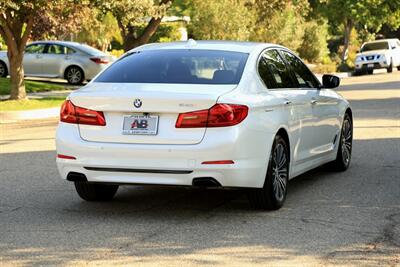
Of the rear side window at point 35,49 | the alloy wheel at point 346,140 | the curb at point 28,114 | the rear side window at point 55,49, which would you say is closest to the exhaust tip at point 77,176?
the alloy wheel at point 346,140

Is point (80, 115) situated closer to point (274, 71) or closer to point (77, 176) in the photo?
point (77, 176)

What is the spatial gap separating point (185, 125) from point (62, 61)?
2553 centimetres

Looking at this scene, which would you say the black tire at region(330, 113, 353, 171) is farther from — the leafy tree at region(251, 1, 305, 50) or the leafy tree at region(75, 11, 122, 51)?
the leafy tree at region(75, 11, 122, 51)

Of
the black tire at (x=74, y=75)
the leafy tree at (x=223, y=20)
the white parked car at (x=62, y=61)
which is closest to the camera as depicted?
the white parked car at (x=62, y=61)

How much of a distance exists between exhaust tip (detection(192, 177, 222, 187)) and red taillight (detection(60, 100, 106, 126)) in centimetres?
97

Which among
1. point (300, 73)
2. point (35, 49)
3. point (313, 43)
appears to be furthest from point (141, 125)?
point (313, 43)

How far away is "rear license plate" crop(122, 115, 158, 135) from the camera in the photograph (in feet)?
25.8

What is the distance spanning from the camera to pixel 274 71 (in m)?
9.26

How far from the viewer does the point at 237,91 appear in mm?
8102

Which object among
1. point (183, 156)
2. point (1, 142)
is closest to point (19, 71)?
point (1, 142)

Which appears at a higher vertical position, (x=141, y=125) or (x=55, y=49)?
(x=141, y=125)

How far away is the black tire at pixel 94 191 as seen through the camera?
8914 mm

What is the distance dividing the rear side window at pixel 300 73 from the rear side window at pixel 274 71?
0.93ft

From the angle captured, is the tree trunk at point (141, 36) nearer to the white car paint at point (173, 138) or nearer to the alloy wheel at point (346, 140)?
the alloy wheel at point (346, 140)
